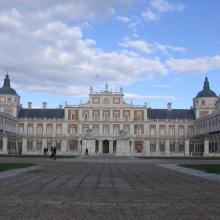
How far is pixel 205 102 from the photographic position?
330ft

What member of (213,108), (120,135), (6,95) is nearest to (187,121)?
(213,108)

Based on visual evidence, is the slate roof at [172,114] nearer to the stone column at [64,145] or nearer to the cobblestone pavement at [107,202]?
the stone column at [64,145]

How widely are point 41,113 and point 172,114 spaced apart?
29785 millimetres

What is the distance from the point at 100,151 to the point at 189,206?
87.9 m

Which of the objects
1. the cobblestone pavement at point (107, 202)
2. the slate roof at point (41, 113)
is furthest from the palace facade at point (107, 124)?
the cobblestone pavement at point (107, 202)

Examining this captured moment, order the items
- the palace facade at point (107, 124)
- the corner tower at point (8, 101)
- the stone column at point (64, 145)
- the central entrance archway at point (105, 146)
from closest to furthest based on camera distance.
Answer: the stone column at point (64, 145)
the palace facade at point (107, 124)
the central entrance archway at point (105, 146)
the corner tower at point (8, 101)

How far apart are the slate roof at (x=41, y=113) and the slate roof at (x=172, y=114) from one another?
20390 mm

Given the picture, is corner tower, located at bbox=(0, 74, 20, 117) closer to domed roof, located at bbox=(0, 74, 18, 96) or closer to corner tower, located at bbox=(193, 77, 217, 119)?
domed roof, located at bbox=(0, 74, 18, 96)

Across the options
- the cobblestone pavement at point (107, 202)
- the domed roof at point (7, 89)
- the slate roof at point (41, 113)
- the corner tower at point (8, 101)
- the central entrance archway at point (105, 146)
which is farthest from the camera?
the slate roof at point (41, 113)

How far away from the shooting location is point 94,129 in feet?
332

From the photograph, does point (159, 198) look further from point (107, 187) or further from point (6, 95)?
point (6, 95)

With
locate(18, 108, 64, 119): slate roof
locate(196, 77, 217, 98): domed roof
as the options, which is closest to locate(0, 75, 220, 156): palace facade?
locate(196, 77, 217, 98): domed roof

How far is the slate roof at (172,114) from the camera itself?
103 metres

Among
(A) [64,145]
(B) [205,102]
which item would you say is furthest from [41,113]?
(B) [205,102]
